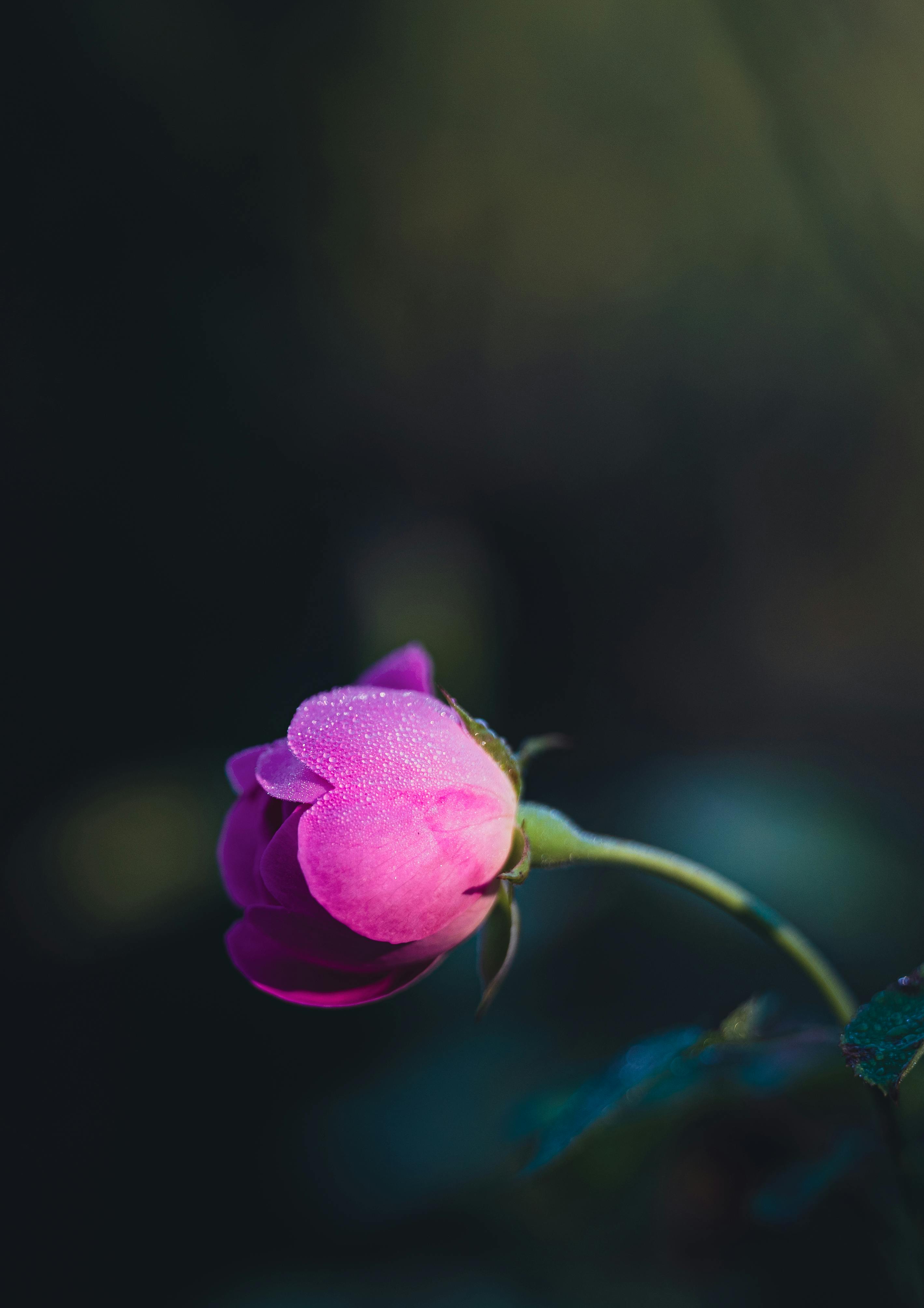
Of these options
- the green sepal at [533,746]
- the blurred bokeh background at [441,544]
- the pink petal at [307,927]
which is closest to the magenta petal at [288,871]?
the pink petal at [307,927]

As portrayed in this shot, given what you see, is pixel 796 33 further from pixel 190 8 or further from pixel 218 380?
pixel 190 8

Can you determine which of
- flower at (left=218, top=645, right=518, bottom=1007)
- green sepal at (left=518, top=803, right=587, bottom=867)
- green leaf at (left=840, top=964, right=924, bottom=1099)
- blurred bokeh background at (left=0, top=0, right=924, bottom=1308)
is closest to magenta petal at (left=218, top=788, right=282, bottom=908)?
flower at (left=218, top=645, right=518, bottom=1007)

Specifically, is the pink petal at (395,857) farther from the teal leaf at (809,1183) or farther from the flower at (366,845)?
the teal leaf at (809,1183)

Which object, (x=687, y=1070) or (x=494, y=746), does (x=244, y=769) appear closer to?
(x=494, y=746)

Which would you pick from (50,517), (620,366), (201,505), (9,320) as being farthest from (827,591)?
(9,320)

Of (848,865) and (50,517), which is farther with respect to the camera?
(50,517)
